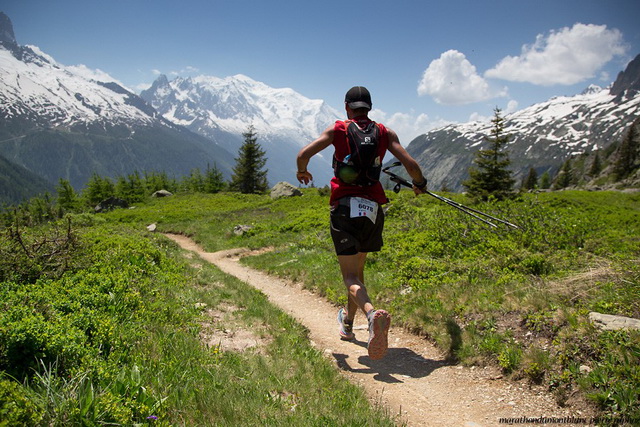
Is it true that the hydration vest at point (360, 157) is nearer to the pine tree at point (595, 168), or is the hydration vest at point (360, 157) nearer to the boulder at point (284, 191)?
the boulder at point (284, 191)

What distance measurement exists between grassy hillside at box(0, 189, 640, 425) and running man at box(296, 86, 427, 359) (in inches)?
59.8

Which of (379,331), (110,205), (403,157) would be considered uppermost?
(403,157)

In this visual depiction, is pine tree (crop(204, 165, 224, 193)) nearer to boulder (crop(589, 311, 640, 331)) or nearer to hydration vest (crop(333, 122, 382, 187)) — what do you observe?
hydration vest (crop(333, 122, 382, 187))

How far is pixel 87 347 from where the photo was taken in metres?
3.36

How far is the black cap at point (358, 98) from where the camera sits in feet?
16.1

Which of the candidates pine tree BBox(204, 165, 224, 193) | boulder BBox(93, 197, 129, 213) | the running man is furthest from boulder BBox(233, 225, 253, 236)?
pine tree BBox(204, 165, 224, 193)

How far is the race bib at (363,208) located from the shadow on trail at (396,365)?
2128 millimetres

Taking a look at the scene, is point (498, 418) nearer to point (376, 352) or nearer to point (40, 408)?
point (376, 352)

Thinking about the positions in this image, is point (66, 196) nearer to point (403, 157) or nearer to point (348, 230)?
point (348, 230)

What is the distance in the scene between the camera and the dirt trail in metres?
3.92

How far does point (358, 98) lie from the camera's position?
495 cm

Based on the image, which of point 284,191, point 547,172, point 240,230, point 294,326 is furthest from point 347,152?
point 547,172

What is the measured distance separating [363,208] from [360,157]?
69 centimetres

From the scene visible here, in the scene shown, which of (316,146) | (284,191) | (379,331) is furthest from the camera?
(284,191)
